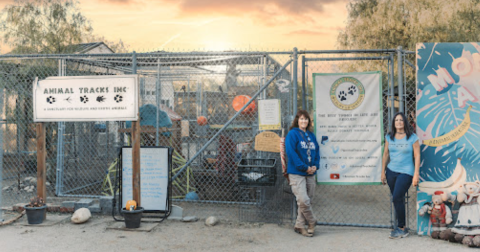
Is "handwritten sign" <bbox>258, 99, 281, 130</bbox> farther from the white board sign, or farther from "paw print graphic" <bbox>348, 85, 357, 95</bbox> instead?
the white board sign

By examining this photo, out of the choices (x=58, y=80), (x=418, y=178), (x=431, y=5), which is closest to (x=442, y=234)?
(x=418, y=178)

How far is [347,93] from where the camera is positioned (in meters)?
6.50

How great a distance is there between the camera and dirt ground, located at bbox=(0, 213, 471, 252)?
225 inches

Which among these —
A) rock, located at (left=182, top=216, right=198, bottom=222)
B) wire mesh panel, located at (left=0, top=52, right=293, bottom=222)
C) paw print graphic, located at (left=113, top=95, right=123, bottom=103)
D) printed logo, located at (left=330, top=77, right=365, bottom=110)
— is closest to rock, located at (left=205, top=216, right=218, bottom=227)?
rock, located at (left=182, top=216, right=198, bottom=222)

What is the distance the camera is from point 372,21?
77.3 feet

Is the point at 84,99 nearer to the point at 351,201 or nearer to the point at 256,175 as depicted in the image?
the point at 256,175

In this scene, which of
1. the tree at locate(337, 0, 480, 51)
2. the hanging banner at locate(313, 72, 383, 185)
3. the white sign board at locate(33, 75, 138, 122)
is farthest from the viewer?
the tree at locate(337, 0, 480, 51)

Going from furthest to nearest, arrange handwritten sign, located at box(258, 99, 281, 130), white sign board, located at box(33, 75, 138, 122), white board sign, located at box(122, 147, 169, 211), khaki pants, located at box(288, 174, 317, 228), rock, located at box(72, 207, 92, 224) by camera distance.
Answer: white board sign, located at box(122, 147, 169, 211)
rock, located at box(72, 207, 92, 224)
handwritten sign, located at box(258, 99, 281, 130)
white sign board, located at box(33, 75, 138, 122)
khaki pants, located at box(288, 174, 317, 228)

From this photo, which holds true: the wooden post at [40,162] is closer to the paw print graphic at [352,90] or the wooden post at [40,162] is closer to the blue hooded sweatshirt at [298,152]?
the blue hooded sweatshirt at [298,152]

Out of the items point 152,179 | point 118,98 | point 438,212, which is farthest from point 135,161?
point 438,212

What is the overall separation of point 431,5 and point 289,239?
20368 millimetres

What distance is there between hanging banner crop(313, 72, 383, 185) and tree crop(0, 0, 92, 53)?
12833mm

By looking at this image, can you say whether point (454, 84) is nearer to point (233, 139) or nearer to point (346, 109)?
point (346, 109)

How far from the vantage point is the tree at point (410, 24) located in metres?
21.2
